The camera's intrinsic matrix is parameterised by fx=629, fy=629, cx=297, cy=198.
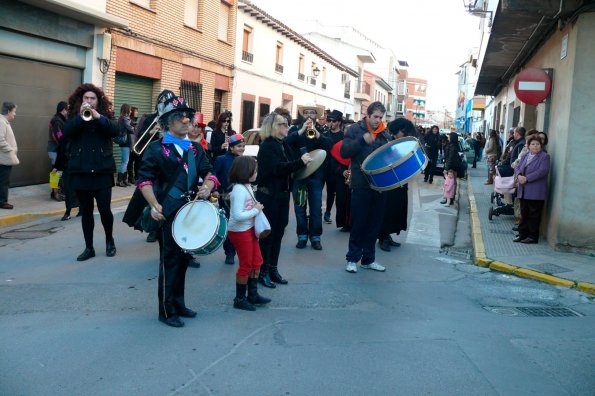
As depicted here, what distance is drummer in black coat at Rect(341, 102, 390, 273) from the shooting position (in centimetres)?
738

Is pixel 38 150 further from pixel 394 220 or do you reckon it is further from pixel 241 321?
pixel 241 321

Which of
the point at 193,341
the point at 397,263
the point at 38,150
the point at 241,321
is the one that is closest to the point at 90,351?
the point at 193,341

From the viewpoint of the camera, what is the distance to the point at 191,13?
20391mm

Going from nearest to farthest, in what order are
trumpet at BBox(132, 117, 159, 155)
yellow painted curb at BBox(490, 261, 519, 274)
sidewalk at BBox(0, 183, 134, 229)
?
yellow painted curb at BBox(490, 261, 519, 274), trumpet at BBox(132, 117, 159, 155), sidewalk at BBox(0, 183, 134, 229)

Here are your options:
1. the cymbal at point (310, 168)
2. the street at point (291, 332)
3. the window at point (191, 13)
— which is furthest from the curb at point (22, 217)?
the window at point (191, 13)

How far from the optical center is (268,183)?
6363mm

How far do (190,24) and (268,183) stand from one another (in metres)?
15.3

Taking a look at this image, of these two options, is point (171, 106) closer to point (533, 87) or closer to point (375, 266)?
point (375, 266)

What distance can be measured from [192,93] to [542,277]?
598 inches

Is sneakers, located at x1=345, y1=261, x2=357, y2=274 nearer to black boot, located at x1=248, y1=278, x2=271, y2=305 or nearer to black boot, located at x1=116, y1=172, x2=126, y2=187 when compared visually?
black boot, located at x1=248, y1=278, x2=271, y2=305

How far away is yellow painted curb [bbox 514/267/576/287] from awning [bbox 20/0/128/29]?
1030cm

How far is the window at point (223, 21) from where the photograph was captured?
22656 millimetres

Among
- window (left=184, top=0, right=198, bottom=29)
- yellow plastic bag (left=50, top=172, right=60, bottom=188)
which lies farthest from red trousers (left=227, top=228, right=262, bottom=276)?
window (left=184, top=0, right=198, bottom=29)

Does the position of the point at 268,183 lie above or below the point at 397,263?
above
